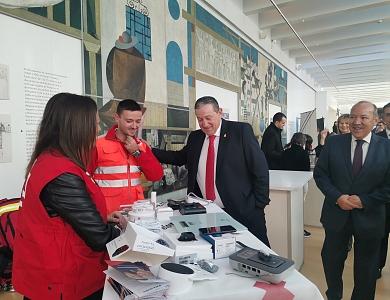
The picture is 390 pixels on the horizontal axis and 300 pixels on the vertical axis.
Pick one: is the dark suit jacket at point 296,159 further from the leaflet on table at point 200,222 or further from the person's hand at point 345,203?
the leaflet on table at point 200,222

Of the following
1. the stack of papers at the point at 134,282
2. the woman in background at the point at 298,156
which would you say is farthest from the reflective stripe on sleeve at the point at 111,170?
the woman in background at the point at 298,156

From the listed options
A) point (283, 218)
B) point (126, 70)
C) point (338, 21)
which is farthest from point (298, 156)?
point (338, 21)

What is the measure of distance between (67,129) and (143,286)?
0.66m

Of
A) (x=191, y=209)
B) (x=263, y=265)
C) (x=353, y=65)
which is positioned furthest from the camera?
(x=353, y=65)

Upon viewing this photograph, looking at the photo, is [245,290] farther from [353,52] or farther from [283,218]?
[353,52]

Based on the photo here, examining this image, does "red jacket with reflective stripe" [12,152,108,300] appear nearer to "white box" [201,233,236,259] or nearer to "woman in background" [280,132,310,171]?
"white box" [201,233,236,259]

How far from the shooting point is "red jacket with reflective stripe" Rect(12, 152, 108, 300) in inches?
42.5

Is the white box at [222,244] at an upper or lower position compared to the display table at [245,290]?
upper

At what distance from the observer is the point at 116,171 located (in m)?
1.96

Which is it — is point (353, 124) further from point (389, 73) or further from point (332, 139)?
point (389, 73)

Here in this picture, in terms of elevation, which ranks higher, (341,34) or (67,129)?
(341,34)

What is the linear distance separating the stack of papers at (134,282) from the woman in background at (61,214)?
0.19m

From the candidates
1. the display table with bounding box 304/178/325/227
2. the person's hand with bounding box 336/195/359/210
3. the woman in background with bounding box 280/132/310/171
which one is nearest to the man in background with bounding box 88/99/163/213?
the person's hand with bounding box 336/195/359/210

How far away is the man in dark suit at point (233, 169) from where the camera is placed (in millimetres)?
2152
